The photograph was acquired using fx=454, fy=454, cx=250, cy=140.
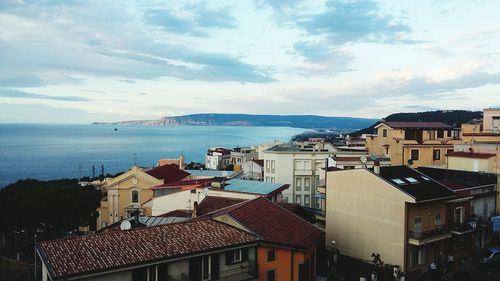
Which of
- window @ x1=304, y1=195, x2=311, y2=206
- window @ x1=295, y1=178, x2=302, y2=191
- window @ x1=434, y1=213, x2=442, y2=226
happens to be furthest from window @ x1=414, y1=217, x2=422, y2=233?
window @ x1=295, y1=178, x2=302, y2=191

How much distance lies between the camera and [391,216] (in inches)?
1045

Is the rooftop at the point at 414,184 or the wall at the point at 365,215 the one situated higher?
the rooftop at the point at 414,184

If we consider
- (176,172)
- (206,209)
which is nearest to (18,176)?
(176,172)

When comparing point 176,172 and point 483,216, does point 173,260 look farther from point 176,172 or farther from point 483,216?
point 176,172

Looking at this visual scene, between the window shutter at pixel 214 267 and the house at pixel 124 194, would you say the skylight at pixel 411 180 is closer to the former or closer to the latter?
the window shutter at pixel 214 267

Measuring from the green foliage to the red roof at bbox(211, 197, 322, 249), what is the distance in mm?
23447

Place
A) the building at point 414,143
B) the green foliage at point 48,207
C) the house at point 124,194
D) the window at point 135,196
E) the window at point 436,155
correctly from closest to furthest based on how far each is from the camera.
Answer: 1. the green foliage at point 48,207
2. the house at point 124,194
3. the window at point 135,196
4. the building at point 414,143
5. the window at point 436,155

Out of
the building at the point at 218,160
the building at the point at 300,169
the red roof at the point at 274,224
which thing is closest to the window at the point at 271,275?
the red roof at the point at 274,224

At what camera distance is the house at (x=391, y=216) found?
85.4ft

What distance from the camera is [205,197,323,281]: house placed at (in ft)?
68.5

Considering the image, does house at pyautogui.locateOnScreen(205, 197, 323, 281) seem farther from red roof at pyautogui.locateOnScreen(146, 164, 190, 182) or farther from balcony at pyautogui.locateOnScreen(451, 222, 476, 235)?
red roof at pyautogui.locateOnScreen(146, 164, 190, 182)

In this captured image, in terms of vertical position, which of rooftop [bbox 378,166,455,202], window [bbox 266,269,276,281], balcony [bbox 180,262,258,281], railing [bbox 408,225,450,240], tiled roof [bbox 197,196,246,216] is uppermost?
rooftop [bbox 378,166,455,202]

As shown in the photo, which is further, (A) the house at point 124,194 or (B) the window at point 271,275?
(A) the house at point 124,194

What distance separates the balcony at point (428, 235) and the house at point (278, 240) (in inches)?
236
